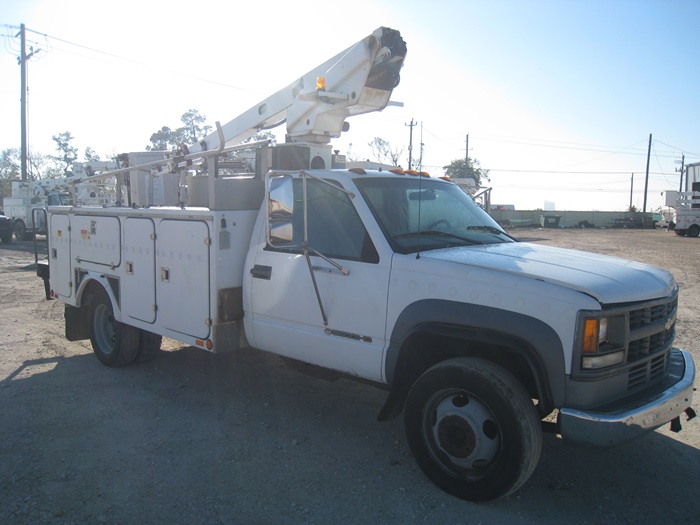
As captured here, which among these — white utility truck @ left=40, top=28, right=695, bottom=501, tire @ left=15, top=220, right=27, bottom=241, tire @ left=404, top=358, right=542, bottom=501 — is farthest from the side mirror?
tire @ left=15, top=220, right=27, bottom=241

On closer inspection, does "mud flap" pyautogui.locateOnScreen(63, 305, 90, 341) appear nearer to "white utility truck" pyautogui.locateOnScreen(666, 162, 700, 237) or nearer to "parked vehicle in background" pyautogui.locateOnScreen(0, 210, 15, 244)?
"parked vehicle in background" pyautogui.locateOnScreen(0, 210, 15, 244)

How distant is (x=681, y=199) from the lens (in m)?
34.2

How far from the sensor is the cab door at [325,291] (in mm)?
4098

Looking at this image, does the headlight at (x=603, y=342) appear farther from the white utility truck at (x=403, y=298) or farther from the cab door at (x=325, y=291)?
the cab door at (x=325, y=291)

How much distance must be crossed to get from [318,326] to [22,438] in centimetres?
260

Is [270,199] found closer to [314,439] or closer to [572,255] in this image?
[314,439]

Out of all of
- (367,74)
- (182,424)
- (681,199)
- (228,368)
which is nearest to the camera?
(182,424)

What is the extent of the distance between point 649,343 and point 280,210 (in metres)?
2.73

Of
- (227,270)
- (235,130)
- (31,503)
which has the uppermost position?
(235,130)

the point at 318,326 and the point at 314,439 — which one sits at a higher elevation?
the point at 318,326

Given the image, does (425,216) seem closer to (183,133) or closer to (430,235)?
(430,235)

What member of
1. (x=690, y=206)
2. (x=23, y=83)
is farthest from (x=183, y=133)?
(x=690, y=206)

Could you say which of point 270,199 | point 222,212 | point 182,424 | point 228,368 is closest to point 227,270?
point 222,212

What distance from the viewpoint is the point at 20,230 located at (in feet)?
92.4
